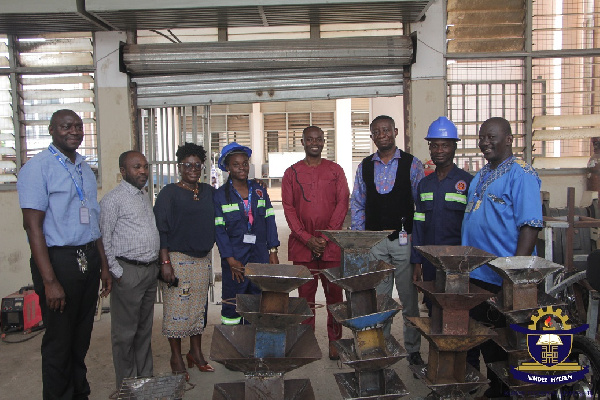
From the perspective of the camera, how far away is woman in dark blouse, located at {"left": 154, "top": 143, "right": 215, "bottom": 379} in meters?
3.93

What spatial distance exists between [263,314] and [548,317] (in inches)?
58.6

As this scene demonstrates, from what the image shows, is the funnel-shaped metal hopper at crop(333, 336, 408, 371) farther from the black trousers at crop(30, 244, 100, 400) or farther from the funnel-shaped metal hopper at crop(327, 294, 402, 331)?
the black trousers at crop(30, 244, 100, 400)

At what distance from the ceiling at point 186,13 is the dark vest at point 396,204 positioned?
1807 mm

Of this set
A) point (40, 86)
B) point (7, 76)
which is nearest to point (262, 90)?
point (40, 86)

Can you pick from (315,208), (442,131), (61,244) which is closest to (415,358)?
(315,208)

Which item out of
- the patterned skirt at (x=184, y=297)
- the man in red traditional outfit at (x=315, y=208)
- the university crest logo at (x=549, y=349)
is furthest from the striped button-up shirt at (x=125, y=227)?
the university crest logo at (x=549, y=349)

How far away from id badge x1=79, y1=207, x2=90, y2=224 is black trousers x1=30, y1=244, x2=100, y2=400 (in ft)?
0.60

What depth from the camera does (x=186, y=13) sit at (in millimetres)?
5059

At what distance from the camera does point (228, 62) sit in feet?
18.0

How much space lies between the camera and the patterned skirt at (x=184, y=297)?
3.99 m

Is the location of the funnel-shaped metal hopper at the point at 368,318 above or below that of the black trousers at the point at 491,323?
above

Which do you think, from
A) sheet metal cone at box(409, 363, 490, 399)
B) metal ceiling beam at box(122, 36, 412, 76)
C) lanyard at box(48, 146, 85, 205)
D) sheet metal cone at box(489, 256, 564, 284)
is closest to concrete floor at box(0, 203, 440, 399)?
sheet metal cone at box(409, 363, 490, 399)

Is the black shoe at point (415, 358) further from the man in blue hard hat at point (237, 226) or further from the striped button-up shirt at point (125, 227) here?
the striped button-up shirt at point (125, 227)

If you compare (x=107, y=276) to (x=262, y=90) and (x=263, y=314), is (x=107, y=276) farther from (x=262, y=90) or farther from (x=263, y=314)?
(x=262, y=90)
